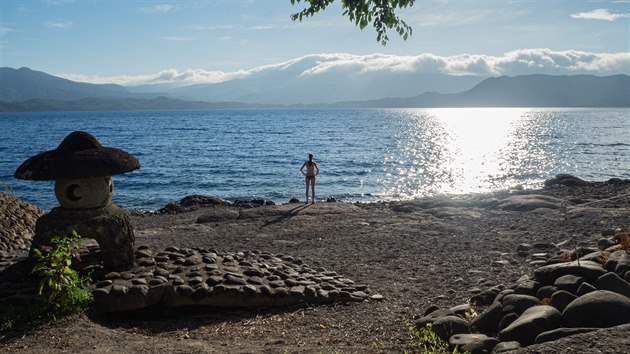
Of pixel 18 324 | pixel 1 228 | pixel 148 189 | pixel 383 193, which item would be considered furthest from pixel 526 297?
pixel 148 189

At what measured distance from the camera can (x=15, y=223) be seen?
54.8 feet

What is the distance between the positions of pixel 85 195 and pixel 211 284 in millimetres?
2890

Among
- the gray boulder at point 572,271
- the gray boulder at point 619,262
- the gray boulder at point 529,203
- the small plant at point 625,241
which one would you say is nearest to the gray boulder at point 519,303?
the gray boulder at point 572,271

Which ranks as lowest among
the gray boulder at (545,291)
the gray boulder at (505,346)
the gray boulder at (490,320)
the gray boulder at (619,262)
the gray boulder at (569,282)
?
the gray boulder at (490,320)

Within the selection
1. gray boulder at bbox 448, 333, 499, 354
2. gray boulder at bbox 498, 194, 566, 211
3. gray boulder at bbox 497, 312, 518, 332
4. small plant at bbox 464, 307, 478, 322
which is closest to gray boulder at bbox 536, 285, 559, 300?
gray boulder at bbox 497, 312, 518, 332

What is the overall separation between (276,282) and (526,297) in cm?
440

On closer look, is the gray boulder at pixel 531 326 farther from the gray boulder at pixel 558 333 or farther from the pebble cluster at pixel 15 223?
the pebble cluster at pixel 15 223

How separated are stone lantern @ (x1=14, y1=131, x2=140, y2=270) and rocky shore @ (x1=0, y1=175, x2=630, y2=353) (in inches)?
21.4

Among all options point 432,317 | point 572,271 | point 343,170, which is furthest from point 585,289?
point 343,170

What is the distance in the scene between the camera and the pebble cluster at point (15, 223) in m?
15.4

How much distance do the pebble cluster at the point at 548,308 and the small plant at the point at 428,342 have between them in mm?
104

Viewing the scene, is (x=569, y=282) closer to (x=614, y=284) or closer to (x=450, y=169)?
(x=614, y=284)

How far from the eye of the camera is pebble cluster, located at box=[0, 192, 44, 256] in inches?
607

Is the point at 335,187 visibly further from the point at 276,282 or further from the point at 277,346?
the point at 277,346
